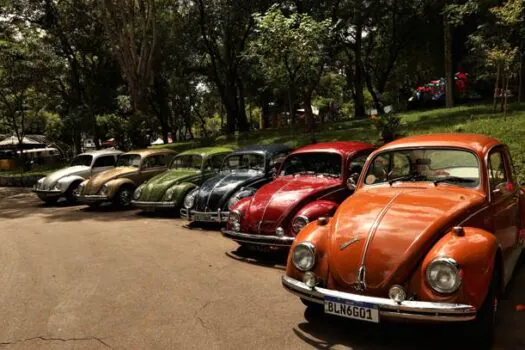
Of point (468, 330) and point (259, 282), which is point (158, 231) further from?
point (468, 330)

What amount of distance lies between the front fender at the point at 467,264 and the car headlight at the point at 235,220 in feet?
11.7

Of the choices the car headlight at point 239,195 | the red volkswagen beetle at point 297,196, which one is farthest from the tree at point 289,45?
the red volkswagen beetle at point 297,196

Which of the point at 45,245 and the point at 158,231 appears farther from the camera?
the point at 158,231

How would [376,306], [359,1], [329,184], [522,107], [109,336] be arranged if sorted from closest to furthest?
[376,306] < [109,336] < [329,184] < [522,107] < [359,1]

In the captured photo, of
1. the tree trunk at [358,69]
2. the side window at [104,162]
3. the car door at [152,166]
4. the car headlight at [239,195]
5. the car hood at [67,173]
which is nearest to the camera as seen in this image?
the car headlight at [239,195]

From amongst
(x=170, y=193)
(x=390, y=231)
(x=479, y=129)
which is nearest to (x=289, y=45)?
(x=479, y=129)

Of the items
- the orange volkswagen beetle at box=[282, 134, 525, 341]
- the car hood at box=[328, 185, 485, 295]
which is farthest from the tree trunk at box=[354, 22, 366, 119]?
the car hood at box=[328, 185, 485, 295]

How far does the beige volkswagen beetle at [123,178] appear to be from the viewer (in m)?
12.7

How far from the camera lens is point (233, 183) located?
9.15 m

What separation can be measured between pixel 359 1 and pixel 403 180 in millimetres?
19482

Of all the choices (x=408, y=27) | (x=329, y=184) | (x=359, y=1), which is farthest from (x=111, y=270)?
(x=408, y=27)

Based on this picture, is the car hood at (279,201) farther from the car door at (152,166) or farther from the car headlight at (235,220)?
the car door at (152,166)

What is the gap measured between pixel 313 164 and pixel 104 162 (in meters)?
9.75

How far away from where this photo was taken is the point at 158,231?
30.9 ft
